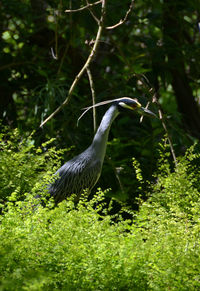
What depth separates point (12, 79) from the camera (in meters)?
5.20

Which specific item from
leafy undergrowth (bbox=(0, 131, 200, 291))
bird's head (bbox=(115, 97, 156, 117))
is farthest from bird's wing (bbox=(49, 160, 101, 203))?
leafy undergrowth (bbox=(0, 131, 200, 291))

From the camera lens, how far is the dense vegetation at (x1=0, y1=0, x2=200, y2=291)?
2.00 m

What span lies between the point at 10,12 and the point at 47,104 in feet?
4.43

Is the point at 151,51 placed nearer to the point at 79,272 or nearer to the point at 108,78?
the point at 108,78

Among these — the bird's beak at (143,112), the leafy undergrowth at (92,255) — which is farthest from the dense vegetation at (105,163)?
the bird's beak at (143,112)

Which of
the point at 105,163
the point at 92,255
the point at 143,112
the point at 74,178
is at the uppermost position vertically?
the point at 143,112

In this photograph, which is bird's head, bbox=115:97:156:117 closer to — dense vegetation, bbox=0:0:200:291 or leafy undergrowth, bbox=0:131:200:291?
dense vegetation, bbox=0:0:200:291

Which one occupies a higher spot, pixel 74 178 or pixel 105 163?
pixel 74 178

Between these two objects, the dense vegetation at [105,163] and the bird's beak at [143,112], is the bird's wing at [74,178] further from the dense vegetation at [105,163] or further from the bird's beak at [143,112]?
the bird's beak at [143,112]

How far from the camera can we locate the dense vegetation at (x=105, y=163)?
2004 mm

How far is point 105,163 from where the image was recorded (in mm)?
4461

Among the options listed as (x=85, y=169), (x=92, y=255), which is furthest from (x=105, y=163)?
(x=92, y=255)

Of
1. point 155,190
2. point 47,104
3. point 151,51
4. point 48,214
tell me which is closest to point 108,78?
point 151,51

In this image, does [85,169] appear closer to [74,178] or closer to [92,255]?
[74,178]
